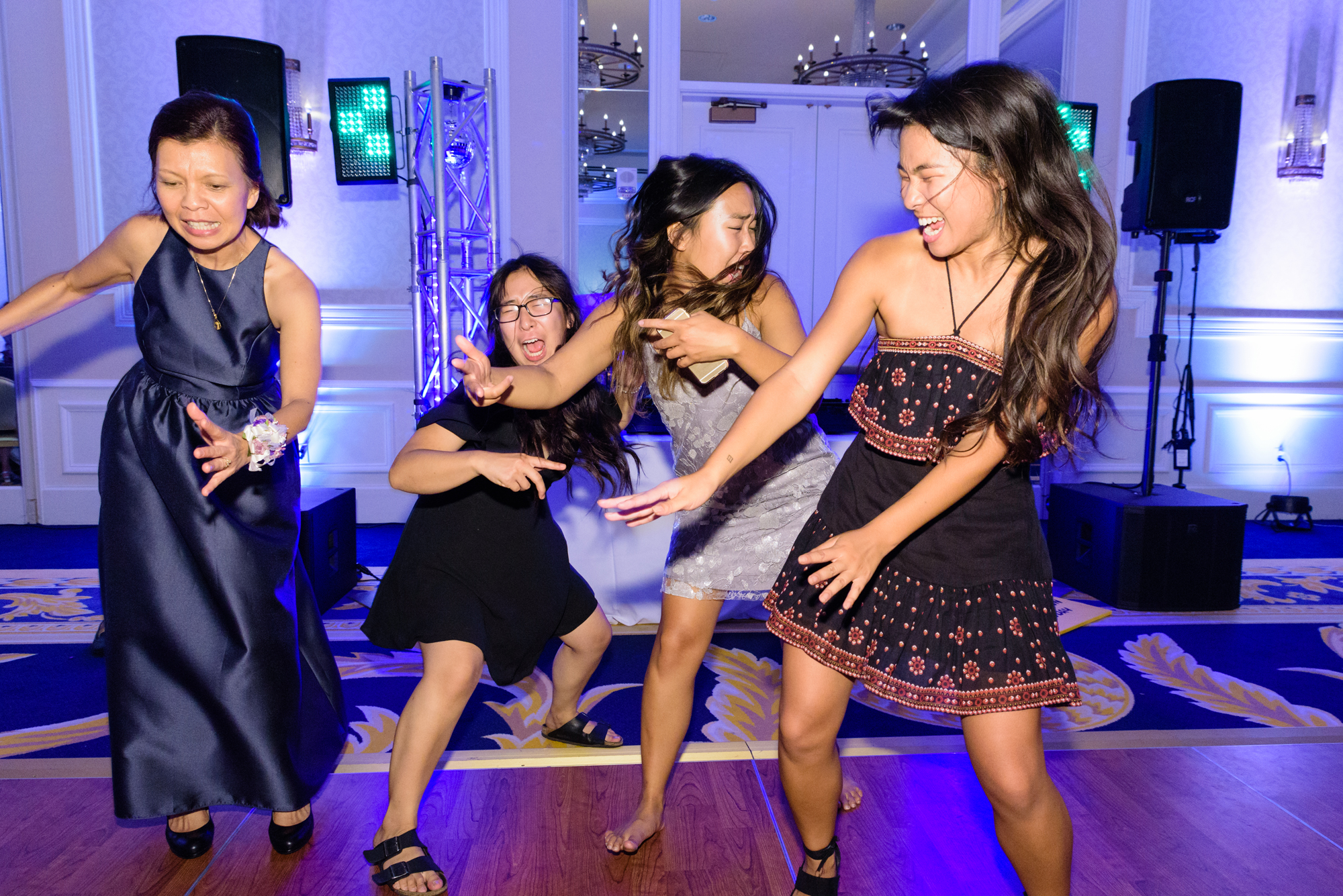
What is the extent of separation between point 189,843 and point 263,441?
902mm

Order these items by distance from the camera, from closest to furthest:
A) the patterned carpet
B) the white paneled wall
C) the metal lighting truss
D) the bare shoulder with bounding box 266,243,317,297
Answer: the bare shoulder with bounding box 266,243,317,297 → the patterned carpet → the metal lighting truss → the white paneled wall

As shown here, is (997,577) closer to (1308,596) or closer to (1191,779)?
(1191,779)

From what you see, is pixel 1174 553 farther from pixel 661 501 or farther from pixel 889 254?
pixel 661 501

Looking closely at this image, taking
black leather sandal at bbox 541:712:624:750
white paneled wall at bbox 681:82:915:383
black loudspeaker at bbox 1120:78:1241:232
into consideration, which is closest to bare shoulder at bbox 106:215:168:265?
black leather sandal at bbox 541:712:624:750

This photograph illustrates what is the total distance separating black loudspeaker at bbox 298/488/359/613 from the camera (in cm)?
332

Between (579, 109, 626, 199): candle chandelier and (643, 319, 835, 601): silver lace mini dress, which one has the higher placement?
(579, 109, 626, 199): candle chandelier

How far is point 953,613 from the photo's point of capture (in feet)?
4.30

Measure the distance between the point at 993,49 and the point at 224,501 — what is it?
563cm

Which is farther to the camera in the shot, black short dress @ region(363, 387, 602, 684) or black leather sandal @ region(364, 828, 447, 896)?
black short dress @ region(363, 387, 602, 684)

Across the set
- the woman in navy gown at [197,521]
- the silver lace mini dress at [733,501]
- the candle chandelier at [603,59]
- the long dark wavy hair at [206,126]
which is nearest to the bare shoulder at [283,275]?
the woman in navy gown at [197,521]

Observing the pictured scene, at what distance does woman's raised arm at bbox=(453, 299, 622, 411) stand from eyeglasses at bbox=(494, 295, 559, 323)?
0.11m

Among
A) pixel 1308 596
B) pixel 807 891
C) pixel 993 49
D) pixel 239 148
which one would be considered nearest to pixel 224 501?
pixel 239 148

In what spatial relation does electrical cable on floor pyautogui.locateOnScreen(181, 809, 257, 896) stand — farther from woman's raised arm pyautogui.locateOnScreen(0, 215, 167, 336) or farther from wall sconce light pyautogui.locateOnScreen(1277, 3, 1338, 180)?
wall sconce light pyautogui.locateOnScreen(1277, 3, 1338, 180)

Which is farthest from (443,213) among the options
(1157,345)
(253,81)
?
(1157,345)
